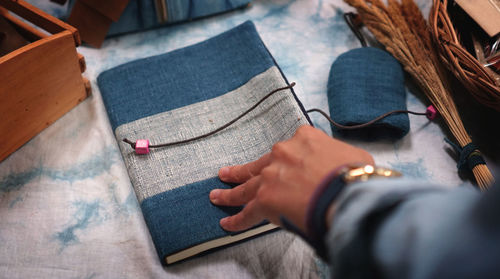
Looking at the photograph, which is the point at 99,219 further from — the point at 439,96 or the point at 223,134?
the point at 439,96

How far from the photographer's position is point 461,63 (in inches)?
35.0

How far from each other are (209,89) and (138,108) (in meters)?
0.17

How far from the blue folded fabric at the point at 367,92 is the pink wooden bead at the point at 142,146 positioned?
427 millimetres

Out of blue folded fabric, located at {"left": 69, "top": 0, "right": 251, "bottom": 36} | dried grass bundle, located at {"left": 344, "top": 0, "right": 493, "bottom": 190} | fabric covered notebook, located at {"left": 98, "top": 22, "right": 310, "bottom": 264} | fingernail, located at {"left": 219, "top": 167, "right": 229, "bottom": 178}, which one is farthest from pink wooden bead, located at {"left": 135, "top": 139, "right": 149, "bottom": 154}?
dried grass bundle, located at {"left": 344, "top": 0, "right": 493, "bottom": 190}

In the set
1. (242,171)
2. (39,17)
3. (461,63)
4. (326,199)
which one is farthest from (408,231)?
(39,17)

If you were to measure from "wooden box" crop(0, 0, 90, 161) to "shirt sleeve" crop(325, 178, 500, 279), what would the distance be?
66cm

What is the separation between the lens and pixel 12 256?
0.75 m

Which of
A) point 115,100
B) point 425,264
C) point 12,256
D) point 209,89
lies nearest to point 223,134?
point 209,89

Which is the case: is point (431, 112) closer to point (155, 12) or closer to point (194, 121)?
point (194, 121)

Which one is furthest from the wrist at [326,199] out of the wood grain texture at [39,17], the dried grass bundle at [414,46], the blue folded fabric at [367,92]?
the wood grain texture at [39,17]

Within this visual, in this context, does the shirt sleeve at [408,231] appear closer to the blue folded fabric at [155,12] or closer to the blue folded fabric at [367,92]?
the blue folded fabric at [367,92]

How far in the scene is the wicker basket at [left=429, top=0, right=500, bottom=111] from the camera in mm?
826

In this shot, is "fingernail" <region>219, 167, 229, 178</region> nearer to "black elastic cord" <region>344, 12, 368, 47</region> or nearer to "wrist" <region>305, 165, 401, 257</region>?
"wrist" <region>305, 165, 401, 257</region>

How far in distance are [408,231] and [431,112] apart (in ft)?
2.28
